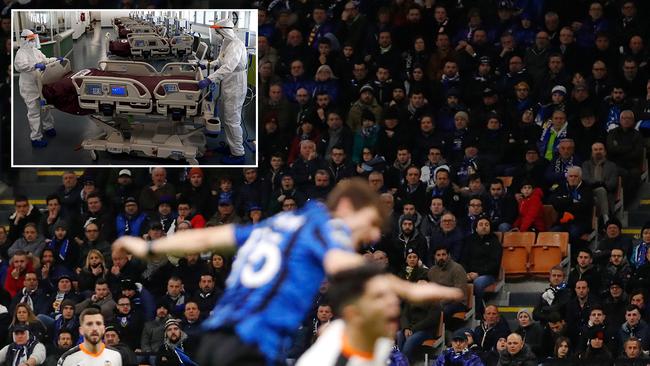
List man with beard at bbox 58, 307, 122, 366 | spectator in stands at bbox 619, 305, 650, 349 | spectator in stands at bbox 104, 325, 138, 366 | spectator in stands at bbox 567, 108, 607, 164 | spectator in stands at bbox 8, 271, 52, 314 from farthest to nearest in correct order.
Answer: spectator in stands at bbox 567, 108, 607, 164
spectator in stands at bbox 8, 271, 52, 314
spectator in stands at bbox 619, 305, 650, 349
spectator in stands at bbox 104, 325, 138, 366
man with beard at bbox 58, 307, 122, 366

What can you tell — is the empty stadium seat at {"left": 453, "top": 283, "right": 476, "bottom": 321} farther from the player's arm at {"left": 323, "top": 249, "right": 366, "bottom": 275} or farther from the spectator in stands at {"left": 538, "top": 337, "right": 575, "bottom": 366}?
the player's arm at {"left": 323, "top": 249, "right": 366, "bottom": 275}

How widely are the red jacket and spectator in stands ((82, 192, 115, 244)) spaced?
5.03 meters

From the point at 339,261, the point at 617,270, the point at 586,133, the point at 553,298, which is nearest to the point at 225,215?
the point at 553,298

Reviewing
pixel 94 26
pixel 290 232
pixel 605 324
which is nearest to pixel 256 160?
pixel 94 26

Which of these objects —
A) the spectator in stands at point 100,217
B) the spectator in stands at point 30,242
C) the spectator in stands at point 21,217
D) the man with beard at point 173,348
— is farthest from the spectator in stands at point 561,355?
the spectator in stands at point 21,217

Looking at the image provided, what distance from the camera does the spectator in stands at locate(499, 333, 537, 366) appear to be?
16719 millimetres

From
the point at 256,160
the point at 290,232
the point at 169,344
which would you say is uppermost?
the point at 290,232

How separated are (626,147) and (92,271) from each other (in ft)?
22.3

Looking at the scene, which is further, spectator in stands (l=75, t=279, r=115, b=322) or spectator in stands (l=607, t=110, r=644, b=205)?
spectator in stands (l=607, t=110, r=644, b=205)

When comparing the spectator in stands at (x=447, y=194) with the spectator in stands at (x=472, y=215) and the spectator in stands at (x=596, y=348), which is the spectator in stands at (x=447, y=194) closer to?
the spectator in stands at (x=472, y=215)

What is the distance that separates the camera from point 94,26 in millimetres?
21125

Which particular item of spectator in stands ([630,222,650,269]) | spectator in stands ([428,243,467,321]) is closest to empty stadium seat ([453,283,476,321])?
spectator in stands ([428,243,467,321])

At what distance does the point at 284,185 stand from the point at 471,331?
3864 millimetres

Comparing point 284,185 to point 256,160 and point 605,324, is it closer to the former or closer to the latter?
point 256,160
